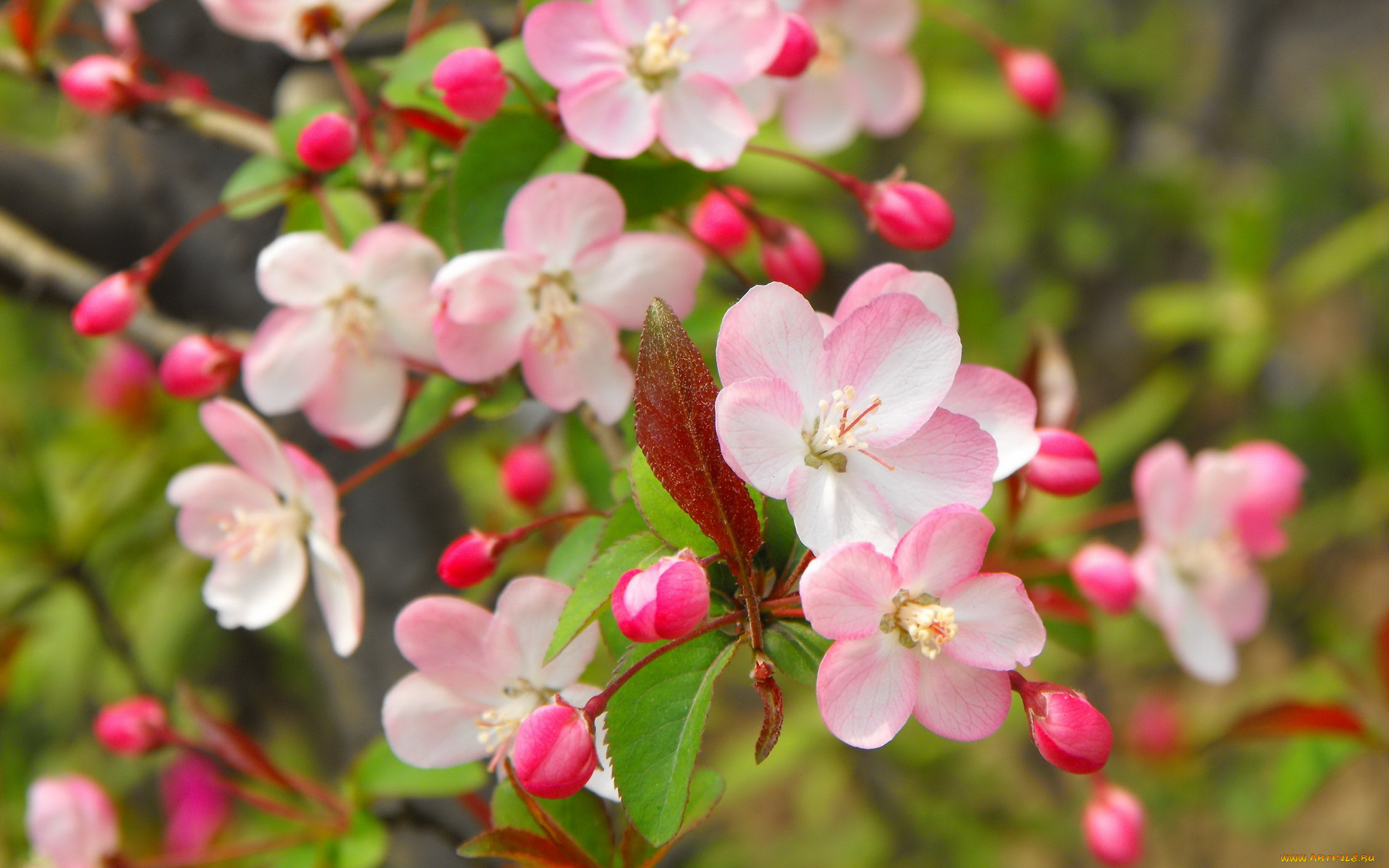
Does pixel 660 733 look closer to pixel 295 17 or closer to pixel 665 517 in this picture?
pixel 665 517

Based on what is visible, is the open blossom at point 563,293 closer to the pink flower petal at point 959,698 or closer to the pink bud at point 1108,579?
the pink flower petal at point 959,698

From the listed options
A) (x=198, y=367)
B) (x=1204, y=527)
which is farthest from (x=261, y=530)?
(x=1204, y=527)

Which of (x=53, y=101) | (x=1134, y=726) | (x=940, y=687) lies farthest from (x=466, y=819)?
(x=53, y=101)

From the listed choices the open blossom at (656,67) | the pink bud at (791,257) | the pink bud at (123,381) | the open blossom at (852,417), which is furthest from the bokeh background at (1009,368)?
the open blossom at (852,417)

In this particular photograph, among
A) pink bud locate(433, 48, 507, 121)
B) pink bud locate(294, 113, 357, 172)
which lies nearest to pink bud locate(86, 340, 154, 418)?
pink bud locate(294, 113, 357, 172)

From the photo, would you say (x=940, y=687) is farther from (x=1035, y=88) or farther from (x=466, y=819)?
(x=1035, y=88)

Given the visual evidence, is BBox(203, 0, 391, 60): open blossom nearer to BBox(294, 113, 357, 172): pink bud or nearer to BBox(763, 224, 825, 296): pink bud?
BBox(294, 113, 357, 172): pink bud
